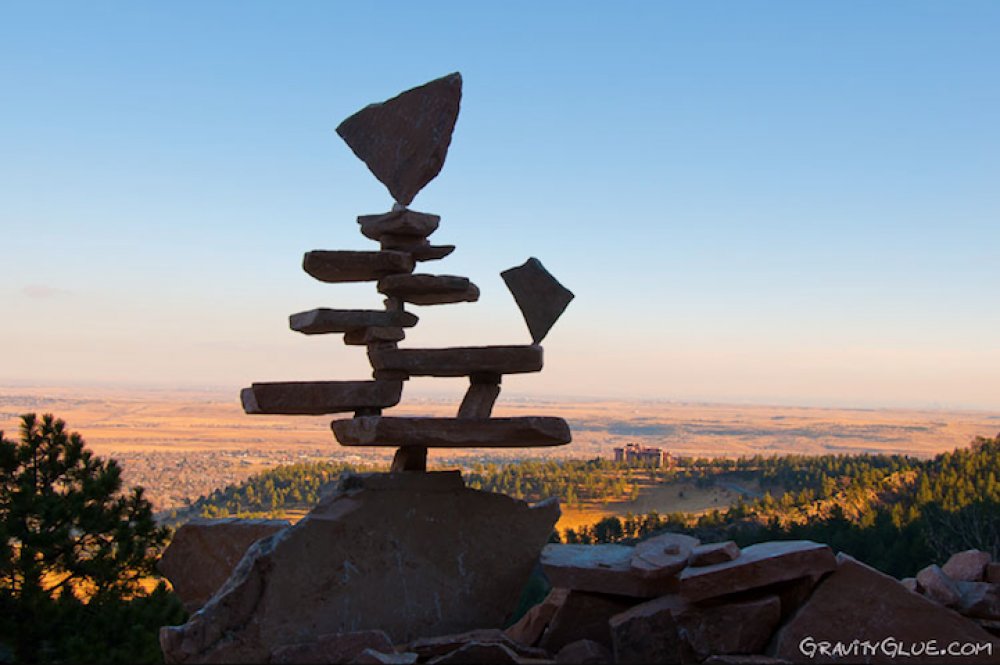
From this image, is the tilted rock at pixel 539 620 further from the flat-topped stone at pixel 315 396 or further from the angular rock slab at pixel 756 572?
the flat-topped stone at pixel 315 396

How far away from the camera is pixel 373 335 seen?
33.9ft

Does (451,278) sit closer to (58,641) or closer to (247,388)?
(247,388)

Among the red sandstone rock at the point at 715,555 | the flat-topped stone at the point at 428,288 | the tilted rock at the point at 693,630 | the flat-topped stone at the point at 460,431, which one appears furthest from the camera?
the flat-topped stone at the point at 428,288

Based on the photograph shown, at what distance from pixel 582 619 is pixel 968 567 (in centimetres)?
384

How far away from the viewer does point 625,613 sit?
8930mm

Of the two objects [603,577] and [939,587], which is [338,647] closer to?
[603,577]

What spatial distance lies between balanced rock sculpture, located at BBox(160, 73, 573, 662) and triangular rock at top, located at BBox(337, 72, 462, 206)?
0.04 ft

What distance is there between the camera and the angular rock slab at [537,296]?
10.2 meters

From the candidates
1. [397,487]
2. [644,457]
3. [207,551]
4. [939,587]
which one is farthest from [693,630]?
[644,457]

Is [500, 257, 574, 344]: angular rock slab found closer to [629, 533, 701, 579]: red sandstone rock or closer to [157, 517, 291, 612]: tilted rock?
[629, 533, 701, 579]: red sandstone rock

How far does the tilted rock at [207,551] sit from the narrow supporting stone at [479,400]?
3.49 m

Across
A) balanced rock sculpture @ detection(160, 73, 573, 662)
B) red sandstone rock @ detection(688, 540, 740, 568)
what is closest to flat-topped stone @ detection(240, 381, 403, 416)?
balanced rock sculpture @ detection(160, 73, 573, 662)

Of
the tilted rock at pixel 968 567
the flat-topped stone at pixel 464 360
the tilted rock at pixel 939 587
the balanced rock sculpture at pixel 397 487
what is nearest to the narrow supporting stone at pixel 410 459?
the balanced rock sculpture at pixel 397 487

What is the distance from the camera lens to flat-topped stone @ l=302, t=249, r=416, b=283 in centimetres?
1038
